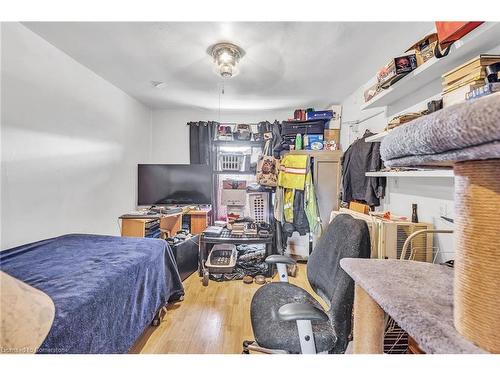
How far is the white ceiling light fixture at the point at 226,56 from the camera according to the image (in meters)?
1.85

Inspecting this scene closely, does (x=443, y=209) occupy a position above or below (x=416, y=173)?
below

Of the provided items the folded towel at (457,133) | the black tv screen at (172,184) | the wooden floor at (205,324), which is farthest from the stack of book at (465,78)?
the black tv screen at (172,184)

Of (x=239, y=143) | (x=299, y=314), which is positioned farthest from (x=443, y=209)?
(x=239, y=143)

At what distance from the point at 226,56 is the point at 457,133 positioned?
6.42 ft

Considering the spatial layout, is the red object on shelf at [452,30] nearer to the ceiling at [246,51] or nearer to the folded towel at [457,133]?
the ceiling at [246,51]

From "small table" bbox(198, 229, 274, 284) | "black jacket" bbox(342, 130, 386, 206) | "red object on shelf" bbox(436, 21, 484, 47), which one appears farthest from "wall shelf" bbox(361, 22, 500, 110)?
"small table" bbox(198, 229, 274, 284)

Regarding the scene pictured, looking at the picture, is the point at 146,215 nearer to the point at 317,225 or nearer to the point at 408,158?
the point at 317,225

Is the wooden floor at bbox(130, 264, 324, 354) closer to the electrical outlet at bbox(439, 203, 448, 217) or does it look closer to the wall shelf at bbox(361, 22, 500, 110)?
the electrical outlet at bbox(439, 203, 448, 217)

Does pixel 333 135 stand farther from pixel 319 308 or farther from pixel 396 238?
pixel 319 308

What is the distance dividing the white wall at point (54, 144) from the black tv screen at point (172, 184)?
369mm

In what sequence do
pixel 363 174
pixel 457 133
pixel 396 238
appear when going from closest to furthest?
pixel 457 133 < pixel 396 238 < pixel 363 174

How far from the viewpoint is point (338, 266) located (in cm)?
114

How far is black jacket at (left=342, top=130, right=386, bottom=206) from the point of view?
6.93ft
